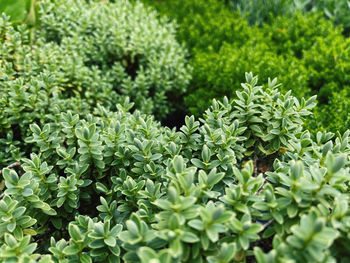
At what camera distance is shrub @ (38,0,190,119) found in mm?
3146

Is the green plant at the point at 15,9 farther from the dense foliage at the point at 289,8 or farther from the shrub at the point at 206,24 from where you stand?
the dense foliage at the point at 289,8

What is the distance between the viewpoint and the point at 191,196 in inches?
51.8

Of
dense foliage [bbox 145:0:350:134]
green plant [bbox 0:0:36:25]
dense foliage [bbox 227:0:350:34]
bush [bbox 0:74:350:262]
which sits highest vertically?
dense foliage [bbox 227:0:350:34]

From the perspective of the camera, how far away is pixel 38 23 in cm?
336

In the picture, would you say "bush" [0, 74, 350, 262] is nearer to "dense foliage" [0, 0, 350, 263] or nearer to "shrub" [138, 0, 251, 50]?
"dense foliage" [0, 0, 350, 263]

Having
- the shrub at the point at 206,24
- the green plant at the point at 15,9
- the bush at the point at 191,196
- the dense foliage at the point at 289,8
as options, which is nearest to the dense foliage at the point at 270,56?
the shrub at the point at 206,24

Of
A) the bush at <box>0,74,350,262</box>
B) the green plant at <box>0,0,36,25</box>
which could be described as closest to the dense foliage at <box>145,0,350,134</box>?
Result: the bush at <box>0,74,350,262</box>

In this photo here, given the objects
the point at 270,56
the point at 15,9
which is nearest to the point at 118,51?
the point at 15,9

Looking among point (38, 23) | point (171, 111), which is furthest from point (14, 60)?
point (171, 111)

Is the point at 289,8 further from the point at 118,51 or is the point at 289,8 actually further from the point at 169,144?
the point at 169,144

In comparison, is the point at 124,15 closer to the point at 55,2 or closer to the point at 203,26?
the point at 55,2

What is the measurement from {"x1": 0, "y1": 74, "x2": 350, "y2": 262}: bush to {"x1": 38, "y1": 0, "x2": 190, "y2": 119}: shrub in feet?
3.38

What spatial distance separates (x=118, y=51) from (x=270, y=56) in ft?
5.02

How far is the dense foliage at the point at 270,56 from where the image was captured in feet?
9.82
